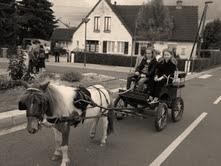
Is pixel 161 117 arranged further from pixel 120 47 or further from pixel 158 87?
pixel 120 47

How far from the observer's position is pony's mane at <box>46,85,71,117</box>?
5559 millimetres

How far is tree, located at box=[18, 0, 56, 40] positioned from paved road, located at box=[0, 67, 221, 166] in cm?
5175

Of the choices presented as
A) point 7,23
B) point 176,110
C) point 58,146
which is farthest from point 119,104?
point 7,23

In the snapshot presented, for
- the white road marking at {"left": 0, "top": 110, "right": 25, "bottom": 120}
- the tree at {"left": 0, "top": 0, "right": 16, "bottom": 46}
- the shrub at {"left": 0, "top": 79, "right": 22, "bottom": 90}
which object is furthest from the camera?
the tree at {"left": 0, "top": 0, "right": 16, "bottom": 46}

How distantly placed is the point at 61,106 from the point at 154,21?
3809 cm

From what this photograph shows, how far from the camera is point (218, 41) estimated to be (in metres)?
A: 73.2

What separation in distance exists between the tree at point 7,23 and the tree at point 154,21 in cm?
1801

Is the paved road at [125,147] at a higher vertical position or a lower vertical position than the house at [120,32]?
lower

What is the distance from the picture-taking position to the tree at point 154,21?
4278 cm

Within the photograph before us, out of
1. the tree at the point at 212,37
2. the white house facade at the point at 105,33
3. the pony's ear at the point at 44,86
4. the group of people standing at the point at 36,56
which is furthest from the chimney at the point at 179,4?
the pony's ear at the point at 44,86

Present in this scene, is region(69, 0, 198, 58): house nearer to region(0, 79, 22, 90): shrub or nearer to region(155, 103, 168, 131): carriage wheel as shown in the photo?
region(0, 79, 22, 90): shrub

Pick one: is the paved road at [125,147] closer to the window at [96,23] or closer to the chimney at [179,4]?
the window at [96,23]

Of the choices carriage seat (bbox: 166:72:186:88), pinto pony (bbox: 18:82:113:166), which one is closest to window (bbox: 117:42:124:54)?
carriage seat (bbox: 166:72:186:88)

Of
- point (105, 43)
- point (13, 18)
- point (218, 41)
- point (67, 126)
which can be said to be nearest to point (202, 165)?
point (67, 126)
